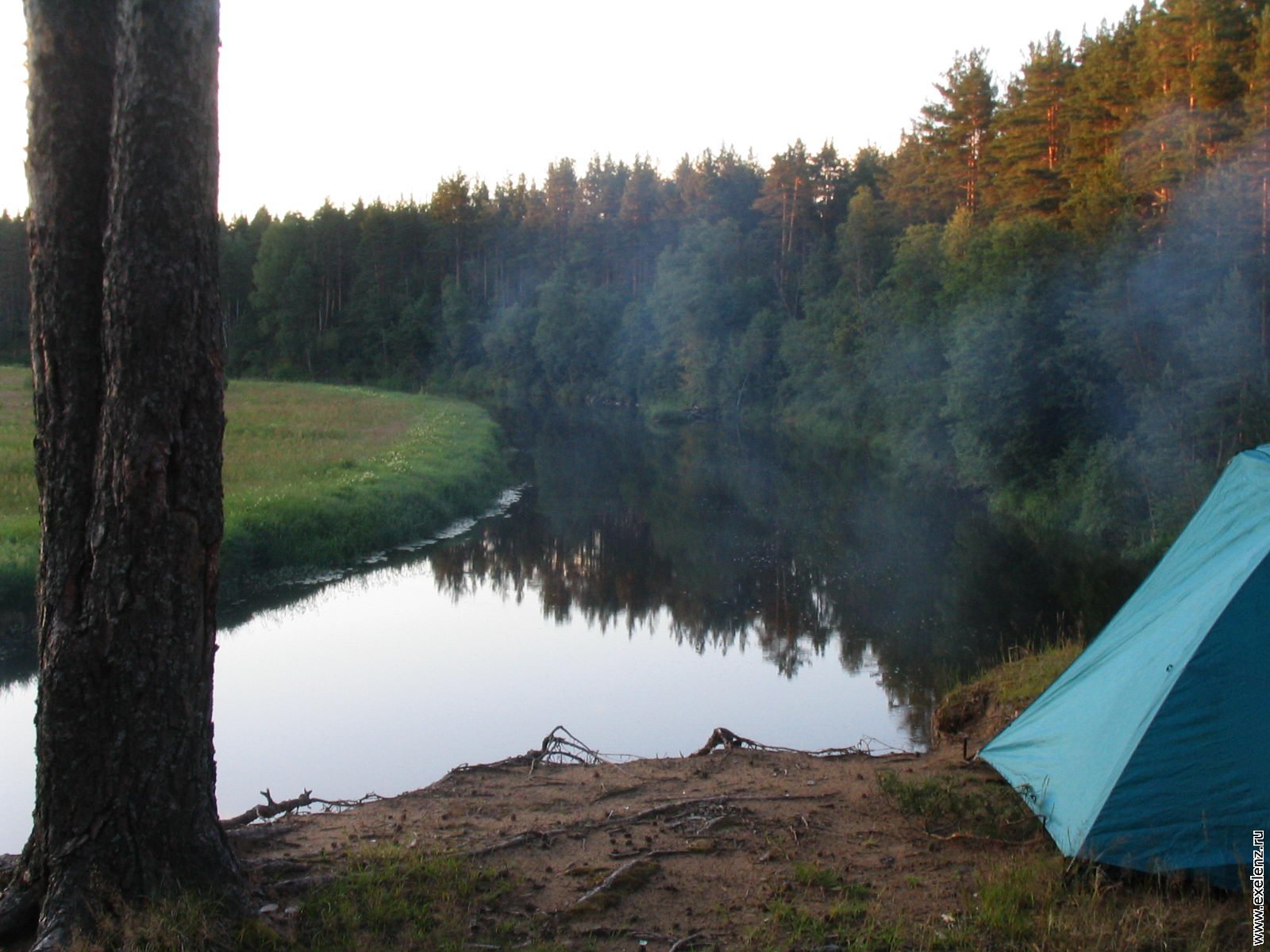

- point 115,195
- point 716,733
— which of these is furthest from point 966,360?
point 115,195

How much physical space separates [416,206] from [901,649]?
62.4 metres

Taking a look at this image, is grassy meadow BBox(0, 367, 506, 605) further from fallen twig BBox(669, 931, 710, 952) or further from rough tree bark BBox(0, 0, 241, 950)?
fallen twig BBox(669, 931, 710, 952)

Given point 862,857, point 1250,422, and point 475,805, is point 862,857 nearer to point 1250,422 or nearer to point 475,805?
point 475,805

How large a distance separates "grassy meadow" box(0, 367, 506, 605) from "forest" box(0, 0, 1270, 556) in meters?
3.68

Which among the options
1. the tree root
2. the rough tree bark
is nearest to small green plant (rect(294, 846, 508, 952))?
the rough tree bark

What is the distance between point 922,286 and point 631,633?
22.1 metres

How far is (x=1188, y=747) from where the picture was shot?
14.3 ft

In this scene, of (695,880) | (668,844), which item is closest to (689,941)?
(695,880)

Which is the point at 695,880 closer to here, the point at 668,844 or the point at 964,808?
the point at 668,844

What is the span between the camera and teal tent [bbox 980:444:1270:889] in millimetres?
4258

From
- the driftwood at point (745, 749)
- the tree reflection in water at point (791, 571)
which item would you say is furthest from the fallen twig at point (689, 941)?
the tree reflection in water at point (791, 571)

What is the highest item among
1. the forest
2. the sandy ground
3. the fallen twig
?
the forest

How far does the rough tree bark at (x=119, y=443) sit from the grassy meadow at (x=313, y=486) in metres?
8.83

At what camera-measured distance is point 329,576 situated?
48.8 ft
